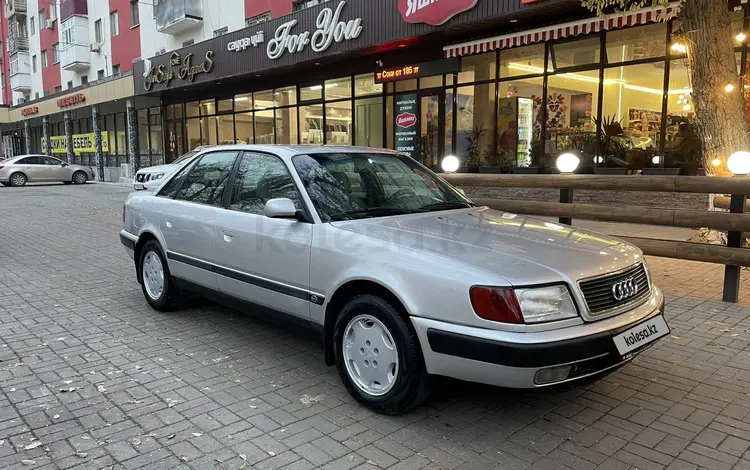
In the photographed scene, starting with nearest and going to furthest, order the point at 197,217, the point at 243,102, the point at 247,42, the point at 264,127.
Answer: the point at 197,217 < the point at 247,42 < the point at 264,127 < the point at 243,102

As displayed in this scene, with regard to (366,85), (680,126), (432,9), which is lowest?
(680,126)

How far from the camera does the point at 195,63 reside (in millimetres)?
20797

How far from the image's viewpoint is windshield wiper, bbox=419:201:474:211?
419 centimetres

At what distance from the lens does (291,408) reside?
3465 millimetres

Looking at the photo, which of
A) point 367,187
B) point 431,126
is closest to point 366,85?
point 431,126

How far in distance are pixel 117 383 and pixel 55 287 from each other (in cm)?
337

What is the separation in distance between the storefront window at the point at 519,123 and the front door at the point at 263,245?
1051 centimetres

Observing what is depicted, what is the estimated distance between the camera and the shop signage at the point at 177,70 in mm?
20156

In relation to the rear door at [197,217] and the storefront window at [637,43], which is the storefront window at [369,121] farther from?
the rear door at [197,217]

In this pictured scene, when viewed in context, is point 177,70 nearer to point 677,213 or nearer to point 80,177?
point 80,177

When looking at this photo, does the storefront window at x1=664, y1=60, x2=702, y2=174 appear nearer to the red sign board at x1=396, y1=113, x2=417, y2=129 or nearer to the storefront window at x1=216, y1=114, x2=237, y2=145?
the red sign board at x1=396, y1=113, x2=417, y2=129

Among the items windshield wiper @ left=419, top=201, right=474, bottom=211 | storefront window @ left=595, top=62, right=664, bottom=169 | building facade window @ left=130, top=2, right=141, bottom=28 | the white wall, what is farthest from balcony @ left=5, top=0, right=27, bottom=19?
windshield wiper @ left=419, top=201, right=474, bottom=211

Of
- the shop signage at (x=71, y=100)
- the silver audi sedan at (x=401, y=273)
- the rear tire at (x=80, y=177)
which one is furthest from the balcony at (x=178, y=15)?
the silver audi sedan at (x=401, y=273)

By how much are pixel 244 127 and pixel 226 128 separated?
1.53 m
